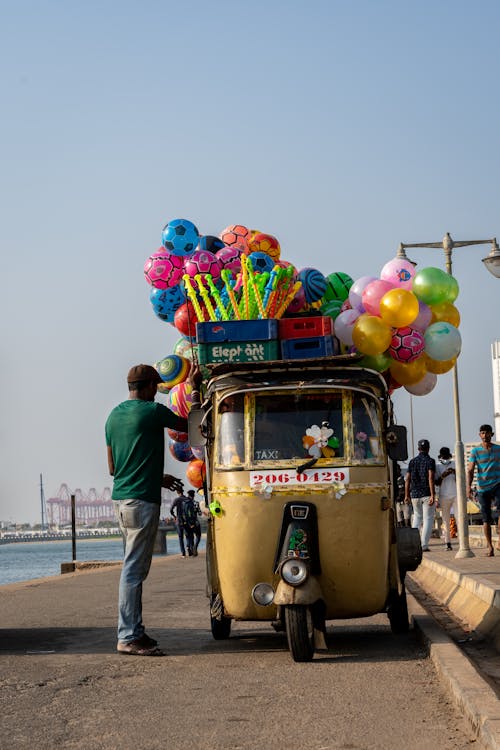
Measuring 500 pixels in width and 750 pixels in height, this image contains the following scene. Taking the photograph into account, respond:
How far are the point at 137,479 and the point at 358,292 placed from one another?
158 inches

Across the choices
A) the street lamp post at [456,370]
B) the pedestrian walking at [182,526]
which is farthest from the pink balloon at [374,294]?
the pedestrian walking at [182,526]

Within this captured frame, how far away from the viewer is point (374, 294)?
12.5 meters

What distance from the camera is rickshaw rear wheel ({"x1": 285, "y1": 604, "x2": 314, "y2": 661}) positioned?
28.8 ft

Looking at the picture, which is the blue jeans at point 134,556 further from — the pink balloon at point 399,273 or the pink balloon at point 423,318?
the pink balloon at point 399,273

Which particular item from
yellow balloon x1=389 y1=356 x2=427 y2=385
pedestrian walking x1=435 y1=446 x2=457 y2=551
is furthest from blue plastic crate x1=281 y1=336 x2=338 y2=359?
pedestrian walking x1=435 y1=446 x2=457 y2=551

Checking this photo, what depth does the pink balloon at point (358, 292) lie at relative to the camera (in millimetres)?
12758

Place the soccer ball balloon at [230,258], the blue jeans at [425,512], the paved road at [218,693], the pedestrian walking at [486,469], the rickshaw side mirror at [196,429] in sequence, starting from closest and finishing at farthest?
the paved road at [218,693], the rickshaw side mirror at [196,429], the soccer ball balloon at [230,258], the pedestrian walking at [486,469], the blue jeans at [425,512]

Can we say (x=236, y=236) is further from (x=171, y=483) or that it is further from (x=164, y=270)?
(x=171, y=483)

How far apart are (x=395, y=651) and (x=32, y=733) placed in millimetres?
3828

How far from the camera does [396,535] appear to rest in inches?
394

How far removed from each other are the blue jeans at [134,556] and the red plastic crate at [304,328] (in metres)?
1.87

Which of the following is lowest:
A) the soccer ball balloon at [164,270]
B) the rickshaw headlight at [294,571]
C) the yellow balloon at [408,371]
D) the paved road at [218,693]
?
the paved road at [218,693]

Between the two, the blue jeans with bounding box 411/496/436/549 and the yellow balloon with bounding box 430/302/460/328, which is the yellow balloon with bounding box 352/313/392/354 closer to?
the yellow balloon with bounding box 430/302/460/328

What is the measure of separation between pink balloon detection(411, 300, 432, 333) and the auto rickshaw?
2.68 meters
